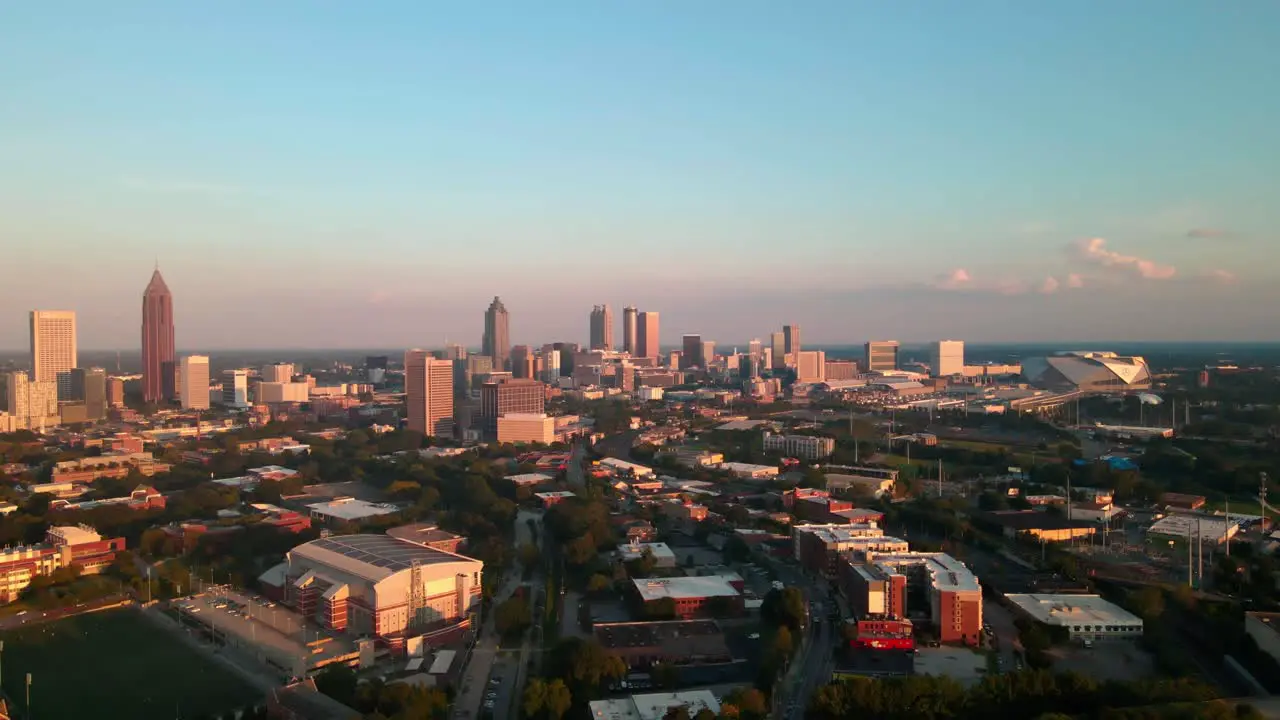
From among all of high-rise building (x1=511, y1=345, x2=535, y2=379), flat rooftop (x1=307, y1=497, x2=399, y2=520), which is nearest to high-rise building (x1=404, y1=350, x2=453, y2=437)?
flat rooftop (x1=307, y1=497, x2=399, y2=520)

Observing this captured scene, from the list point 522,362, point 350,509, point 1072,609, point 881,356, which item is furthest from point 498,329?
point 1072,609

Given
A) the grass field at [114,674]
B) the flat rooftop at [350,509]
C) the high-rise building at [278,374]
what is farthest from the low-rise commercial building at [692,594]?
the high-rise building at [278,374]

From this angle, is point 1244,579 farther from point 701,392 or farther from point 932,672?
point 701,392

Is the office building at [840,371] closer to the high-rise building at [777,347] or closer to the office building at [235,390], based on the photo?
the high-rise building at [777,347]

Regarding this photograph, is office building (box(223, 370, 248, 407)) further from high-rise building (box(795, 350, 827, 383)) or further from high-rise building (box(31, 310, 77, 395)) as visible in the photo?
high-rise building (box(795, 350, 827, 383))

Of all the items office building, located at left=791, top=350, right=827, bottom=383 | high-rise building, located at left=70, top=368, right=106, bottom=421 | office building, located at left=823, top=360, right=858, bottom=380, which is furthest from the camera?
office building, located at left=823, top=360, right=858, bottom=380

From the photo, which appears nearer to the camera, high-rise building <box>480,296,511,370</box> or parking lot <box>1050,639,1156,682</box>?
parking lot <box>1050,639,1156,682</box>
